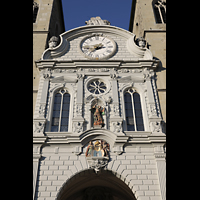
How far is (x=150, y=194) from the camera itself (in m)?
11.3

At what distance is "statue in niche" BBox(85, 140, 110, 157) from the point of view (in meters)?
12.3

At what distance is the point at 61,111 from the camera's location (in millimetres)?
14523

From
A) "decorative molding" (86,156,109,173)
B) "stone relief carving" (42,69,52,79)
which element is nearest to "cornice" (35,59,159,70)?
"stone relief carving" (42,69,52,79)

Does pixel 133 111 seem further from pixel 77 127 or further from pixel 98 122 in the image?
pixel 77 127

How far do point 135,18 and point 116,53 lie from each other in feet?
34.1

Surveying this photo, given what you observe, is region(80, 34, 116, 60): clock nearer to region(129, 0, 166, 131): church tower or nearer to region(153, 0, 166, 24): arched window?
region(129, 0, 166, 131): church tower

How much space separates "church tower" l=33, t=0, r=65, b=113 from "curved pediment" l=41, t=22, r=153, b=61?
151 cm

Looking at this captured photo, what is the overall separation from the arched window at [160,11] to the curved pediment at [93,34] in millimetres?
5761

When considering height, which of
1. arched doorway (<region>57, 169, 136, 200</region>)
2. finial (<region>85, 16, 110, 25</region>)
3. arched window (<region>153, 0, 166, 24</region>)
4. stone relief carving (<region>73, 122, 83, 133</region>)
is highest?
arched window (<region>153, 0, 166, 24</region>)

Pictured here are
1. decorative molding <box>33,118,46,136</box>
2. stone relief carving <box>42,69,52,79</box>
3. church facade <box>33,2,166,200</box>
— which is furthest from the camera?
stone relief carving <box>42,69,52,79</box>

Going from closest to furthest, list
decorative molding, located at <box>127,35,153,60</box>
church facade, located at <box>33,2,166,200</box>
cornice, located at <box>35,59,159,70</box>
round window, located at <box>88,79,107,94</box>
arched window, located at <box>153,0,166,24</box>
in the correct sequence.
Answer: church facade, located at <box>33,2,166,200</box>
round window, located at <box>88,79,107,94</box>
cornice, located at <box>35,59,159,70</box>
decorative molding, located at <box>127,35,153,60</box>
arched window, located at <box>153,0,166,24</box>
